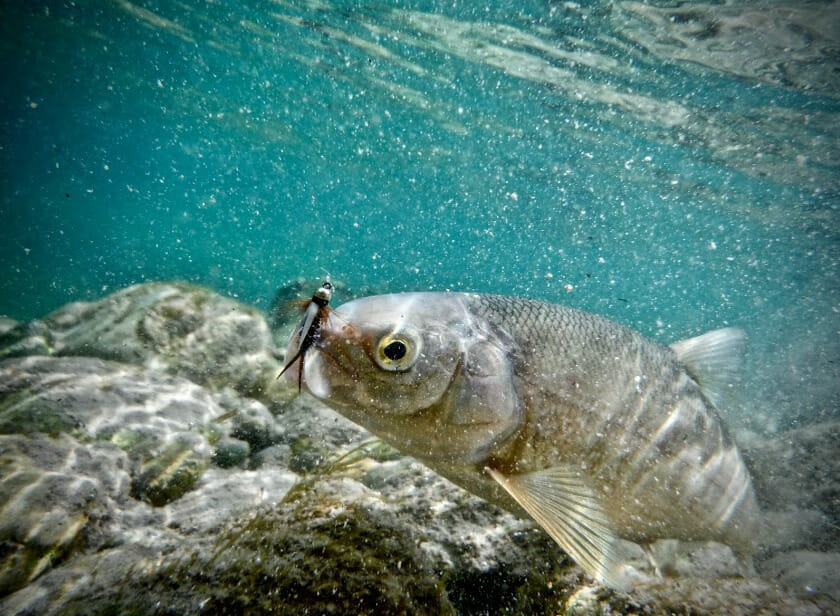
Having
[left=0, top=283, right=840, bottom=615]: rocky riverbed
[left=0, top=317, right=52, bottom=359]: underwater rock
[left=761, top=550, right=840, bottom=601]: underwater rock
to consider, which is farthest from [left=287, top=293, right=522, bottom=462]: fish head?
[left=0, top=317, right=52, bottom=359]: underwater rock

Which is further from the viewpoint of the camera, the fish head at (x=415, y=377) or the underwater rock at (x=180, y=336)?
the underwater rock at (x=180, y=336)

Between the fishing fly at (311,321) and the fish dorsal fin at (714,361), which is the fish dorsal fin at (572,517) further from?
the fish dorsal fin at (714,361)

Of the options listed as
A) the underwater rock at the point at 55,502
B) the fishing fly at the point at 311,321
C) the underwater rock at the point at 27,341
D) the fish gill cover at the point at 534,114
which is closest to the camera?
the fishing fly at the point at 311,321

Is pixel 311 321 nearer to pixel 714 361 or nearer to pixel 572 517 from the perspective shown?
pixel 572 517

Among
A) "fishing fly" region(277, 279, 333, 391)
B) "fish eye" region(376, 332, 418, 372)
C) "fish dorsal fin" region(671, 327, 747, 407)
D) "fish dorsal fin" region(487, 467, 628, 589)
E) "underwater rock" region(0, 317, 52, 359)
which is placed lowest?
"underwater rock" region(0, 317, 52, 359)

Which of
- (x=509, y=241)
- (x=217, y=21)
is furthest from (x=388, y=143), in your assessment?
(x=509, y=241)

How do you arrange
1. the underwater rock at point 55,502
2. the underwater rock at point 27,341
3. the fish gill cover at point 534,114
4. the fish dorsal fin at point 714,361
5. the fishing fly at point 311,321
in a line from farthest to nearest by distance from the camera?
the fish gill cover at point 534,114 → the underwater rock at point 27,341 → the fish dorsal fin at point 714,361 → the underwater rock at point 55,502 → the fishing fly at point 311,321

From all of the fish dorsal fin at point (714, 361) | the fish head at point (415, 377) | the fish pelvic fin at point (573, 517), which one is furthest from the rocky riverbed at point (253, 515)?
the fish dorsal fin at point (714, 361)

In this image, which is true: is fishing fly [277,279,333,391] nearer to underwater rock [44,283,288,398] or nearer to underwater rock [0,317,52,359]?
underwater rock [44,283,288,398]
